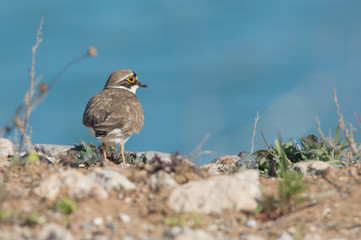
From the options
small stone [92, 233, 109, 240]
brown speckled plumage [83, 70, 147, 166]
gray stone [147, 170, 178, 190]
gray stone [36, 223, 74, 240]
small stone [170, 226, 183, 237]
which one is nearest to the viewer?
gray stone [36, 223, 74, 240]

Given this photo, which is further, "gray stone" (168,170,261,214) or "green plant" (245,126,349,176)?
"green plant" (245,126,349,176)

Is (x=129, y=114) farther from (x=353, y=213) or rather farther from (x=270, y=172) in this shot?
(x=353, y=213)

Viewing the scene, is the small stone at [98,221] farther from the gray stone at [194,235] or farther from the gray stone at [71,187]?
the gray stone at [194,235]

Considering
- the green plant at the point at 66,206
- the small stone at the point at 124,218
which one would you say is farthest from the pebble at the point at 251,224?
the green plant at the point at 66,206

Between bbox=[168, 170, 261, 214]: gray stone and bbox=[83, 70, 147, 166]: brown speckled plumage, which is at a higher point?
bbox=[83, 70, 147, 166]: brown speckled plumage

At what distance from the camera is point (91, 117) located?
340 inches

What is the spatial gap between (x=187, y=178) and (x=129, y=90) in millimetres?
5568

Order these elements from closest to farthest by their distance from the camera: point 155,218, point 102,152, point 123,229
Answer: point 123,229 < point 155,218 < point 102,152

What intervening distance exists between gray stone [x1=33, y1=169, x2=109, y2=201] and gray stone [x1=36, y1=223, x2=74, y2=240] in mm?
711

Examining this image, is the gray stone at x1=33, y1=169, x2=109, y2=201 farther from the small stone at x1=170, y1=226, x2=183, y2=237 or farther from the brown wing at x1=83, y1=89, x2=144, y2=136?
the brown wing at x1=83, y1=89, x2=144, y2=136

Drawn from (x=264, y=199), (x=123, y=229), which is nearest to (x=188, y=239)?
(x=123, y=229)

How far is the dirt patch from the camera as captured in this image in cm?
396

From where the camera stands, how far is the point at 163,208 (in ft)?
14.3

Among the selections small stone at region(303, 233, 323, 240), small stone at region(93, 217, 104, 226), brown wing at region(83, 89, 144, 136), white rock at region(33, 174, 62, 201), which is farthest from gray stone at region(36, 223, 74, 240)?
brown wing at region(83, 89, 144, 136)
